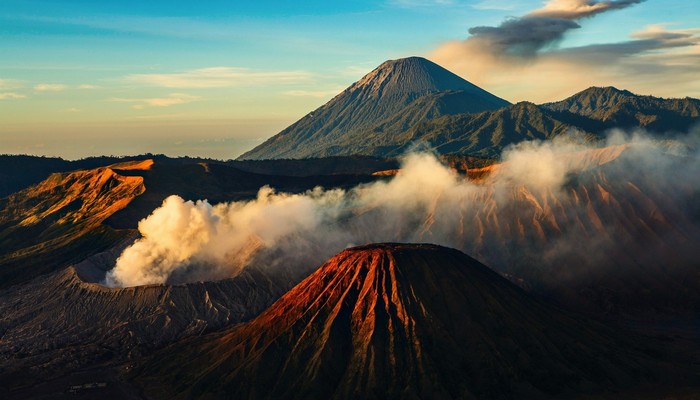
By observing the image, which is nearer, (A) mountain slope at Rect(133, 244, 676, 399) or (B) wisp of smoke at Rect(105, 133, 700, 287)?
(A) mountain slope at Rect(133, 244, 676, 399)

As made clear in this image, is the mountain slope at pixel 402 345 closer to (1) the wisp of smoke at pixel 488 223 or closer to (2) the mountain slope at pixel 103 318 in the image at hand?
(2) the mountain slope at pixel 103 318

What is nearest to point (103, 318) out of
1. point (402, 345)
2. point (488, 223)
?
point (402, 345)

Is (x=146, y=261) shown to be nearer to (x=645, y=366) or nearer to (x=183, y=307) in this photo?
(x=183, y=307)

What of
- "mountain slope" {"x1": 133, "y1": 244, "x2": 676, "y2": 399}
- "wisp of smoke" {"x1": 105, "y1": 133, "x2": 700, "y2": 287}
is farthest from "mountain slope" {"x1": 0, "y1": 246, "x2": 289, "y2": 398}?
"wisp of smoke" {"x1": 105, "y1": 133, "x2": 700, "y2": 287}

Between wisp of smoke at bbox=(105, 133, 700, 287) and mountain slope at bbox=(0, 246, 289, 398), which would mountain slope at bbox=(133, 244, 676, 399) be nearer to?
mountain slope at bbox=(0, 246, 289, 398)

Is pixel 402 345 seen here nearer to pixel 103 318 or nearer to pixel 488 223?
pixel 103 318

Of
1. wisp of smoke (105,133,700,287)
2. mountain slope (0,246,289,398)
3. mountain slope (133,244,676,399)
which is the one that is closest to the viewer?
mountain slope (133,244,676,399)
